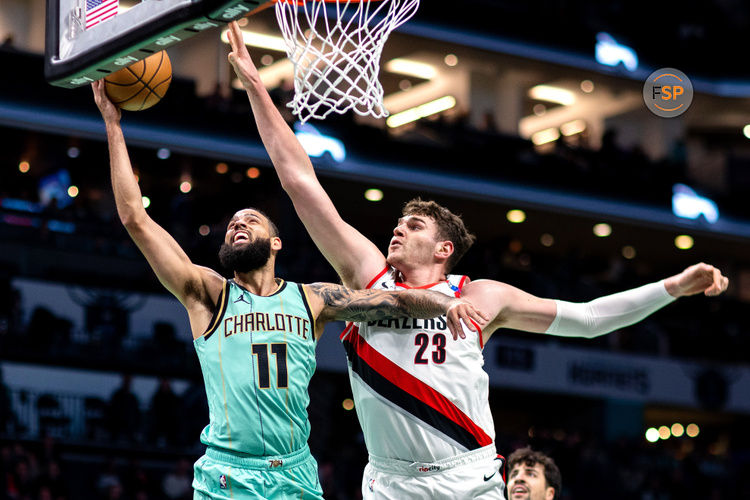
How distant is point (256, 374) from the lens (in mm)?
5602

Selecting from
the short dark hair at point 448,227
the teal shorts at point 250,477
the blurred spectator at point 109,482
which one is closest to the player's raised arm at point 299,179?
the short dark hair at point 448,227

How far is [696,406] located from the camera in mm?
24812

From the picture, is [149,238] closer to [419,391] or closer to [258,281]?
[258,281]

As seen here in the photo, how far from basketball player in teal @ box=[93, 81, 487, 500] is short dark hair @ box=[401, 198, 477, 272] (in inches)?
25.2

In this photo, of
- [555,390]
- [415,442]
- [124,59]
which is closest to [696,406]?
[555,390]

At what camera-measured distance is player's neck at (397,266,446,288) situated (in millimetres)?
6438

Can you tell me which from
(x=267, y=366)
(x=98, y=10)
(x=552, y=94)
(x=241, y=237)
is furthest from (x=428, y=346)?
(x=552, y=94)

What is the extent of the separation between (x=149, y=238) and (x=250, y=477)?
1398 mm

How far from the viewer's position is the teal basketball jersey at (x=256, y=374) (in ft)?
18.3

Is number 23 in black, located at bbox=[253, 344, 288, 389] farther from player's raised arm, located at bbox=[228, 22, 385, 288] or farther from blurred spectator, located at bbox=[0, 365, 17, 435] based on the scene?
blurred spectator, located at bbox=[0, 365, 17, 435]

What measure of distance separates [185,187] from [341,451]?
9910 mm

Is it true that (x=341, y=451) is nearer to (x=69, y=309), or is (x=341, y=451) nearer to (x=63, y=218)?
(x=69, y=309)

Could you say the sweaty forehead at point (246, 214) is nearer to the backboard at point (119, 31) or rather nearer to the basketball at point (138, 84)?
the basketball at point (138, 84)

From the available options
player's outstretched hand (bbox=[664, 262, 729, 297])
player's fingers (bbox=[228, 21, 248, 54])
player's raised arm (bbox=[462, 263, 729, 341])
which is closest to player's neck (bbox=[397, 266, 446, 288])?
player's raised arm (bbox=[462, 263, 729, 341])
